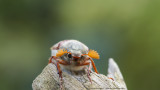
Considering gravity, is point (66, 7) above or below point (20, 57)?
above

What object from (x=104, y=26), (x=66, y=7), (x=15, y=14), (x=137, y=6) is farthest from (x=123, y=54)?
(x=15, y=14)

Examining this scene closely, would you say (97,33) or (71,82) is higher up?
(97,33)

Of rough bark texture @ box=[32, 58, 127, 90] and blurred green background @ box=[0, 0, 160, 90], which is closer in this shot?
rough bark texture @ box=[32, 58, 127, 90]

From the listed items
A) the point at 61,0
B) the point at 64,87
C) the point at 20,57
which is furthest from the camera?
the point at 61,0

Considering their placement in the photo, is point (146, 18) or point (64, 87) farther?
point (146, 18)

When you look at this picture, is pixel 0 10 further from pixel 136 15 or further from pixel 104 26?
pixel 136 15

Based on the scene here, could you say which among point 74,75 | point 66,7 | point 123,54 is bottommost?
point 123,54

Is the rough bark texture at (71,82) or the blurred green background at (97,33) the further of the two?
the blurred green background at (97,33)

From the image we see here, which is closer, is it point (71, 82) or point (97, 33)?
point (71, 82)
